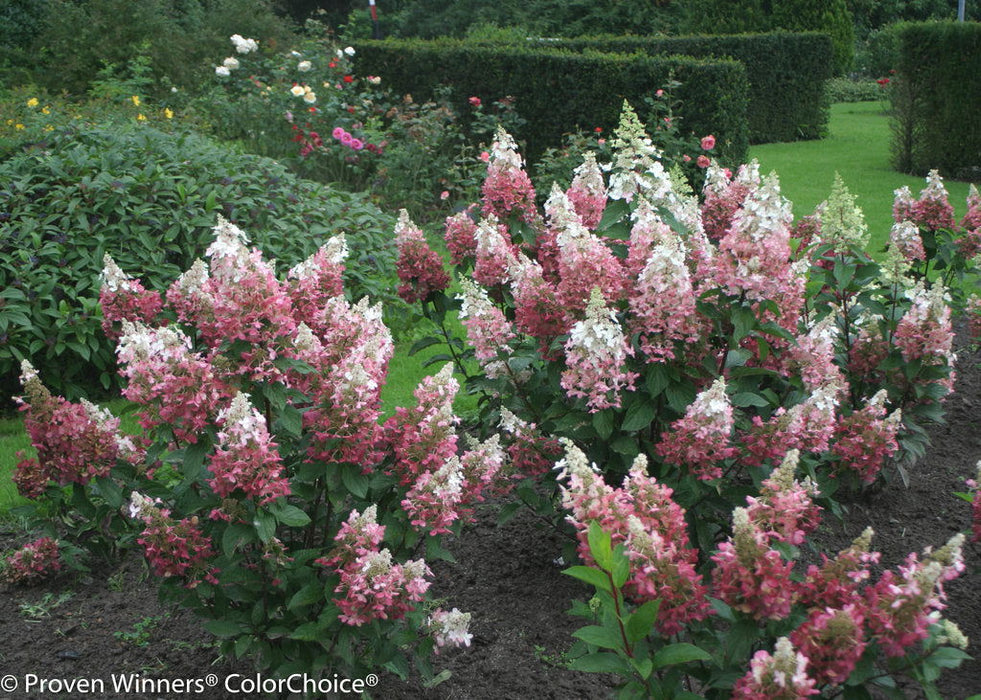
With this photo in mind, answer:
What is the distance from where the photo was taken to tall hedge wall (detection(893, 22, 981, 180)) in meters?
11.9

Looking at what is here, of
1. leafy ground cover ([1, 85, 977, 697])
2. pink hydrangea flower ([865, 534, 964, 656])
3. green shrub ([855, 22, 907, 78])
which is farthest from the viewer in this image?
green shrub ([855, 22, 907, 78])

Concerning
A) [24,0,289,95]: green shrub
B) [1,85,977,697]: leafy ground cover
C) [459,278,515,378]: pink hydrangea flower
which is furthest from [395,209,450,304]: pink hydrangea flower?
[24,0,289,95]: green shrub

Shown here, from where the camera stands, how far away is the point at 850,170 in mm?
→ 12938

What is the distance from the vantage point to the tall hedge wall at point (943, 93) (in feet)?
39.1

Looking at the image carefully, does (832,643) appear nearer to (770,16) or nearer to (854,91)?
(770,16)

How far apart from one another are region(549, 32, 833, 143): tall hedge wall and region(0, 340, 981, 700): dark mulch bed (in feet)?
41.9

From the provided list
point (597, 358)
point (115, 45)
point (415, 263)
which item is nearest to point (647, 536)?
point (597, 358)

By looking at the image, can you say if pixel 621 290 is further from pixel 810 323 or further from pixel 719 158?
pixel 719 158

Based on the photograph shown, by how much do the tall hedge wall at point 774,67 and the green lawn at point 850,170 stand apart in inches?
16.3

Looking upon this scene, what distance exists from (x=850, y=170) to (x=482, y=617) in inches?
452

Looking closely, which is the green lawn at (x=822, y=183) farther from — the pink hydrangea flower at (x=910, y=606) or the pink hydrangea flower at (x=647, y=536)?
the pink hydrangea flower at (x=910, y=606)

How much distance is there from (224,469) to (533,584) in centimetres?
149

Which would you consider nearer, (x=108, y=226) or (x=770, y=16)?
(x=108, y=226)

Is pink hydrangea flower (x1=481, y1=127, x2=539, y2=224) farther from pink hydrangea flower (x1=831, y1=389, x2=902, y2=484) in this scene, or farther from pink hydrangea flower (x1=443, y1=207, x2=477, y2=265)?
pink hydrangea flower (x1=831, y1=389, x2=902, y2=484)
